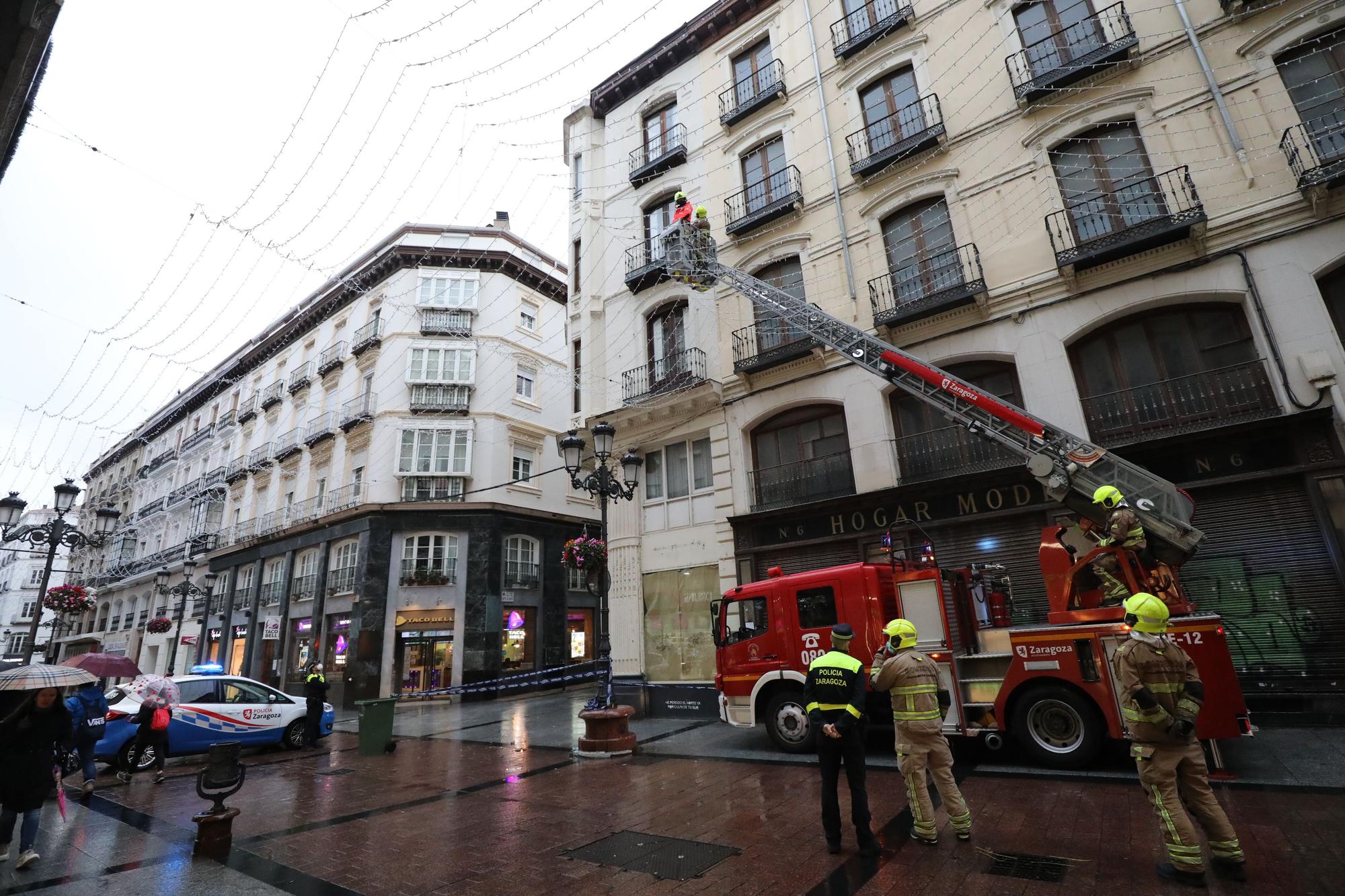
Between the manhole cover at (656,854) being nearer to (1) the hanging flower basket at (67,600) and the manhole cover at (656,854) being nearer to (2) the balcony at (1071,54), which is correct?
(2) the balcony at (1071,54)

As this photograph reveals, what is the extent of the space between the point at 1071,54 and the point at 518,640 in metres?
25.0

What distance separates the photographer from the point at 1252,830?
4.93 m

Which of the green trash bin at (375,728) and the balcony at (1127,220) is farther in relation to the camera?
the green trash bin at (375,728)

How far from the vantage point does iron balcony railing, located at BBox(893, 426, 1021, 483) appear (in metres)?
11.8

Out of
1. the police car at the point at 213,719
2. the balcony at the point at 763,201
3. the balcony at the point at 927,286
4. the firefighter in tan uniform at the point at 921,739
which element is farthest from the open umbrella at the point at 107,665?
the balcony at the point at 927,286

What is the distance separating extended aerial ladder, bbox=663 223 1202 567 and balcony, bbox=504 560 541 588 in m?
16.1

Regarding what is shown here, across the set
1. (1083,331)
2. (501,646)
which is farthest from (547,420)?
(1083,331)

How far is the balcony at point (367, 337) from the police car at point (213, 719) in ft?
56.3

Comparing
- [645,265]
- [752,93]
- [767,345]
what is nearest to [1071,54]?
[752,93]

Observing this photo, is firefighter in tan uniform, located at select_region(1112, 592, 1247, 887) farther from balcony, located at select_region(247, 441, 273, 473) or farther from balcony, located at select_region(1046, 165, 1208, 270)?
balcony, located at select_region(247, 441, 273, 473)

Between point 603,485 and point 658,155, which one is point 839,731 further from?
point 658,155

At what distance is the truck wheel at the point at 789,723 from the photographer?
912 centimetres

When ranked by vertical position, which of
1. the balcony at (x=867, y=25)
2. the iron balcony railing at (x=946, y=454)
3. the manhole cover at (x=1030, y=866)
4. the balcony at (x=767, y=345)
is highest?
the balcony at (x=867, y=25)

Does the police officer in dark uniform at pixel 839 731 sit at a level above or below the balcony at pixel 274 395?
below
